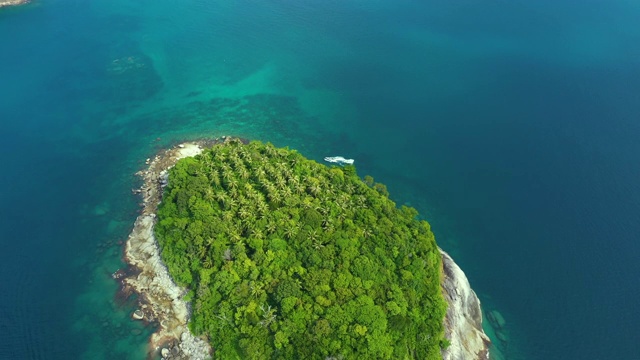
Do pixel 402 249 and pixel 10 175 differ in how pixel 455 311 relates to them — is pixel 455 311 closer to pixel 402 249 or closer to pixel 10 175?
pixel 402 249

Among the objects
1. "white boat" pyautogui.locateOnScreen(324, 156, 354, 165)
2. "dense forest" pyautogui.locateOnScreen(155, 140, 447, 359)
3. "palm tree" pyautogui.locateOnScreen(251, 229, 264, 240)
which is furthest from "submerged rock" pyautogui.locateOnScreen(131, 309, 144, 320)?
"white boat" pyautogui.locateOnScreen(324, 156, 354, 165)

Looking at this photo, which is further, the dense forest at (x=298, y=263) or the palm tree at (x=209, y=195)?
the palm tree at (x=209, y=195)

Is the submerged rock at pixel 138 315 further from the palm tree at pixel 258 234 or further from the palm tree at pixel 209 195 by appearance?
the palm tree at pixel 258 234

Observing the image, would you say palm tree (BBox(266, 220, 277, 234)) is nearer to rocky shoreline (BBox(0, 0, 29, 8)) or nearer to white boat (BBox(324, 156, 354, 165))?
white boat (BBox(324, 156, 354, 165))

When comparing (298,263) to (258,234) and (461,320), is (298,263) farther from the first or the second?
(461,320)

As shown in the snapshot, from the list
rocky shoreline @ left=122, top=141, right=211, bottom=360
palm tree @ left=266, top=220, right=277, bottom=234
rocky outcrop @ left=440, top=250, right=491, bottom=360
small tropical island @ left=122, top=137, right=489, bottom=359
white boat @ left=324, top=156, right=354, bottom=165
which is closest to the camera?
small tropical island @ left=122, top=137, right=489, bottom=359

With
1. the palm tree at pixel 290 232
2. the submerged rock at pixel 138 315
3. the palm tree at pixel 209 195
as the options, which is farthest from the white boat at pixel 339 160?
the submerged rock at pixel 138 315

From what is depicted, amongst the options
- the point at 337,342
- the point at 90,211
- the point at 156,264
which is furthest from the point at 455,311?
the point at 90,211
